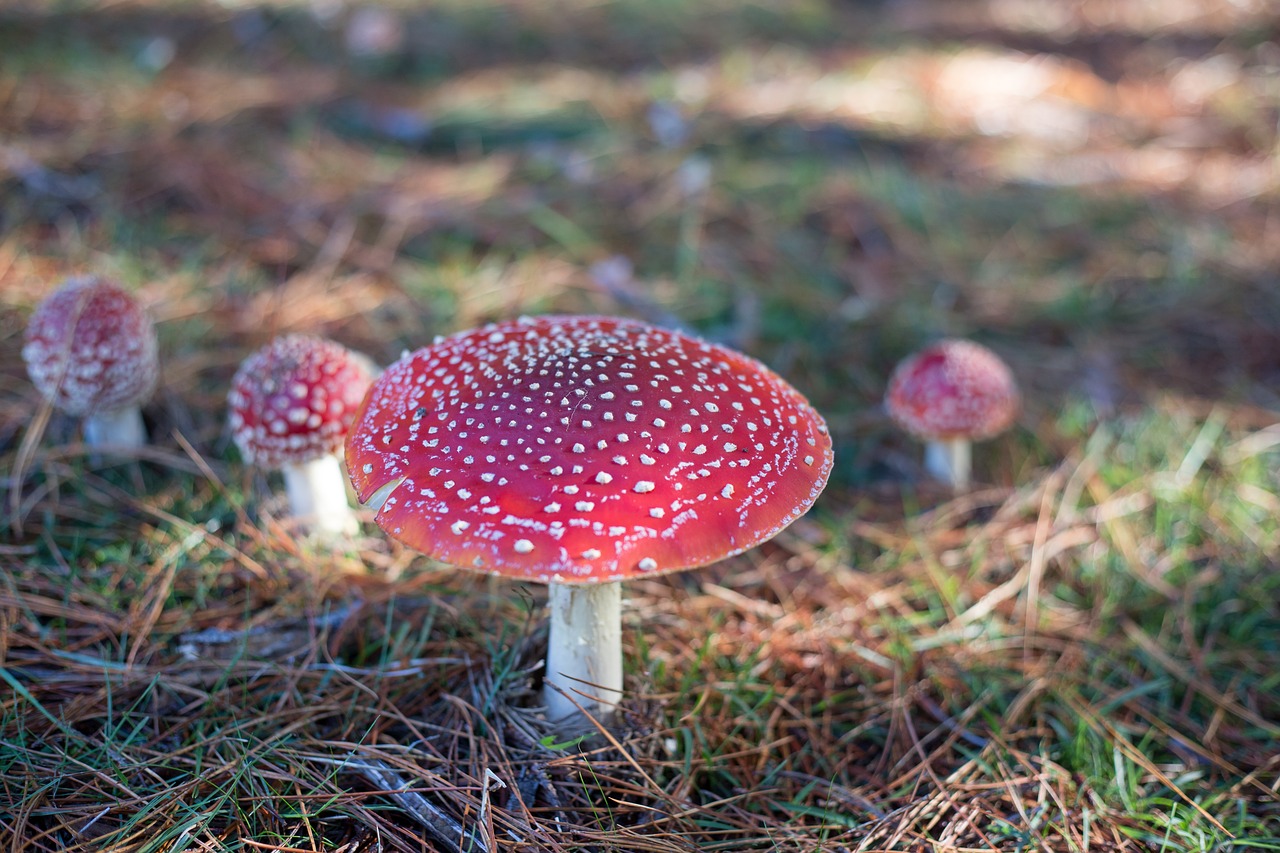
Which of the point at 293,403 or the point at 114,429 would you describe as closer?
the point at 293,403

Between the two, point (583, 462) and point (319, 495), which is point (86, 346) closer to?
point (319, 495)

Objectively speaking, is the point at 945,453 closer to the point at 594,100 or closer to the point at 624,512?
the point at 624,512

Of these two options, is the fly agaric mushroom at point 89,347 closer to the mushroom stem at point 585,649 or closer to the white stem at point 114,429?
the white stem at point 114,429

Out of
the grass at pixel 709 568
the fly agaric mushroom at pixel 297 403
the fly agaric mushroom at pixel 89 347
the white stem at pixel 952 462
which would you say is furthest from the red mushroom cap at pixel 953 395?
the fly agaric mushroom at pixel 89 347

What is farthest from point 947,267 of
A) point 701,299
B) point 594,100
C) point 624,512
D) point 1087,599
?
point 624,512

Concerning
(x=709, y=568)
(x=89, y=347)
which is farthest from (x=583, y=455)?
(x=89, y=347)

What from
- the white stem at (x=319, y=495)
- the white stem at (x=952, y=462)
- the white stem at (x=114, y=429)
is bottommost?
the white stem at (x=952, y=462)
